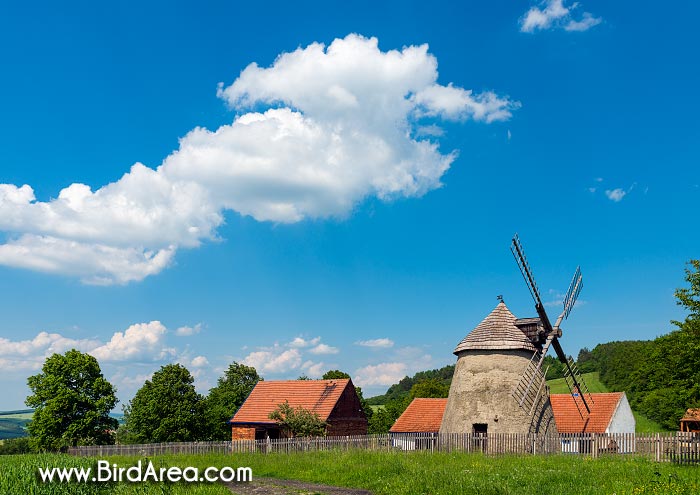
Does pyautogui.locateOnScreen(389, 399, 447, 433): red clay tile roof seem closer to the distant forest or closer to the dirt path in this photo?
the distant forest

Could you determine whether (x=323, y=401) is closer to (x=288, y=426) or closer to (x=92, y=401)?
(x=288, y=426)

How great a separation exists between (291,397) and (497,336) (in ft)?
67.1

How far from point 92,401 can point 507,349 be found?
97.1 feet

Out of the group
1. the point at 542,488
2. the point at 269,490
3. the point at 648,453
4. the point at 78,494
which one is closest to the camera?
the point at 78,494

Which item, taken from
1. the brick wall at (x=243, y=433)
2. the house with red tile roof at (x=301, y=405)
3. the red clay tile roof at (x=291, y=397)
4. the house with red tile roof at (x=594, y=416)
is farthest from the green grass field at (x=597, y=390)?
the brick wall at (x=243, y=433)

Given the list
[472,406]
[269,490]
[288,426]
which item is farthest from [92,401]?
[269,490]

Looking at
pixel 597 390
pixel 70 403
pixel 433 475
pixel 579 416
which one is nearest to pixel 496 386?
pixel 433 475

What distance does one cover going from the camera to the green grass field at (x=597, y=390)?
67562 mm

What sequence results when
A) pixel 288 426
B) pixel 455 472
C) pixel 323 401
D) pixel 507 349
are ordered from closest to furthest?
pixel 455 472, pixel 507 349, pixel 288 426, pixel 323 401

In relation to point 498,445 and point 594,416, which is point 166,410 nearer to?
point 498,445

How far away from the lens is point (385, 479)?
18.4 metres

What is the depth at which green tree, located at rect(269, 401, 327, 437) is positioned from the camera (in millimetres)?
40531

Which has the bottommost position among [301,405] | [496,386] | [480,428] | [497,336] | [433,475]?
[301,405]

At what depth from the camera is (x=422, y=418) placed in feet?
151
